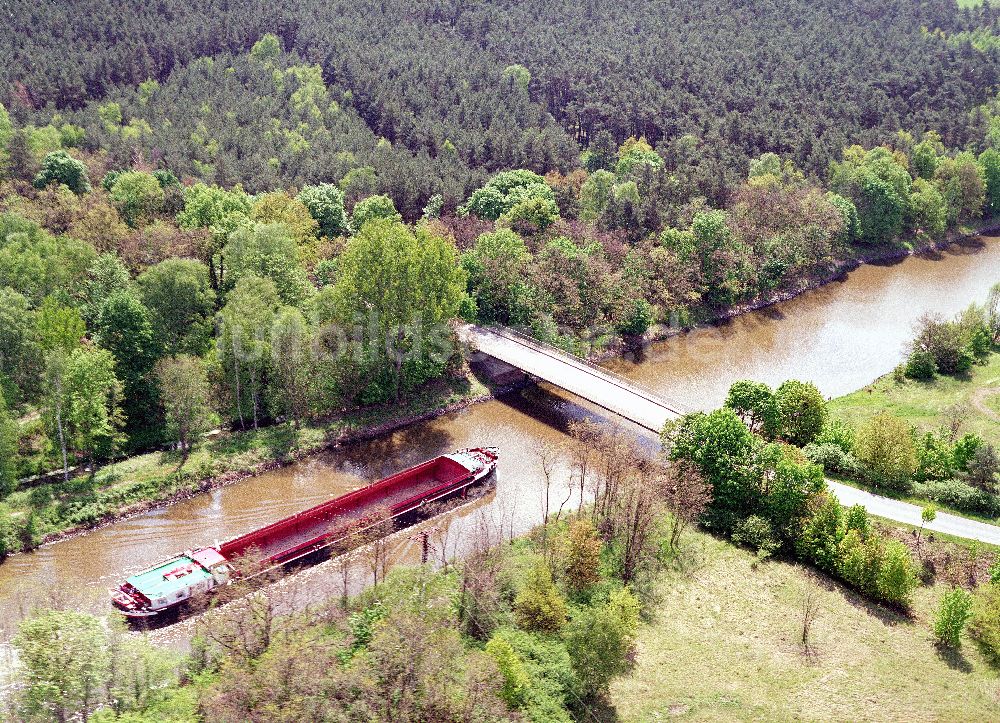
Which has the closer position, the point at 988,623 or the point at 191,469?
the point at 988,623

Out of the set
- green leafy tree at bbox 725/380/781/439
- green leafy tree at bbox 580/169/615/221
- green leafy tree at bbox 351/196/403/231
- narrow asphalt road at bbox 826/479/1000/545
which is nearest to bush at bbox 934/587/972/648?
narrow asphalt road at bbox 826/479/1000/545

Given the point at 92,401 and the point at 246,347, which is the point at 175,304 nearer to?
the point at 246,347

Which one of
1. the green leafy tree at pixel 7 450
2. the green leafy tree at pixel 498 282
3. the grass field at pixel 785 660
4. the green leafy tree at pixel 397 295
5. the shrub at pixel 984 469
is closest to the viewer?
the grass field at pixel 785 660

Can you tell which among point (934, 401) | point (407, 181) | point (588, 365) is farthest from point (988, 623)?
point (407, 181)

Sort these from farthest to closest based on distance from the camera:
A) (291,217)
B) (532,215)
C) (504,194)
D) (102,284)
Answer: (504,194), (532,215), (291,217), (102,284)

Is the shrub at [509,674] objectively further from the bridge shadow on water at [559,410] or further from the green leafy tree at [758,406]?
the green leafy tree at [758,406]

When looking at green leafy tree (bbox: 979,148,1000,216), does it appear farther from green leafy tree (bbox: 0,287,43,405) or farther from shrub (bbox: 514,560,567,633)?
green leafy tree (bbox: 0,287,43,405)

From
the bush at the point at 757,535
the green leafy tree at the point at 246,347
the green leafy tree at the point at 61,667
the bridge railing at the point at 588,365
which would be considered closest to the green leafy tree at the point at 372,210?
the bridge railing at the point at 588,365
